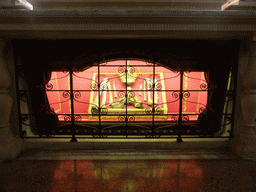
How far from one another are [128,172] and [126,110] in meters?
0.80

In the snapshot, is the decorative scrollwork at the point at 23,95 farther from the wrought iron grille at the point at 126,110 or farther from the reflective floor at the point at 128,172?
the reflective floor at the point at 128,172

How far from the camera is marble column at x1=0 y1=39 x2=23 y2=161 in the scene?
6.81ft

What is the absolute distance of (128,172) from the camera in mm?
1939

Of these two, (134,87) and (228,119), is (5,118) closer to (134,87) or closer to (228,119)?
(134,87)

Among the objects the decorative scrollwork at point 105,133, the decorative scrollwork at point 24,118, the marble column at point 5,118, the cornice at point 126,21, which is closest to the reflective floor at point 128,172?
the marble column at point 5,118

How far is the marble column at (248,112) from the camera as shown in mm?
2059

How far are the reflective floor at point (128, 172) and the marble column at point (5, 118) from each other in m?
0.12

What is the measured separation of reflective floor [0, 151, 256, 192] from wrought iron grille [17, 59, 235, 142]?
31 cm

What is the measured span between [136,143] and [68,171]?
35.3 inches

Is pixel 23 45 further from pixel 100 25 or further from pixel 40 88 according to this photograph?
pixel 100 25

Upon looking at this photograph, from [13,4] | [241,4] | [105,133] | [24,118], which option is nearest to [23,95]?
[24,118]

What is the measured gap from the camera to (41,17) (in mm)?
1873

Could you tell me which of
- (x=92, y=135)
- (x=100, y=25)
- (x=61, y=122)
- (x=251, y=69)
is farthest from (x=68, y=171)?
(x=251, y=69)

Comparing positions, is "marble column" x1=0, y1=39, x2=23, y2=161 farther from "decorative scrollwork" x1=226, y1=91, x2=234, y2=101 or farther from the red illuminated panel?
"decorative scrollwork" x1=226, y1=91, x2=234, y2=101
